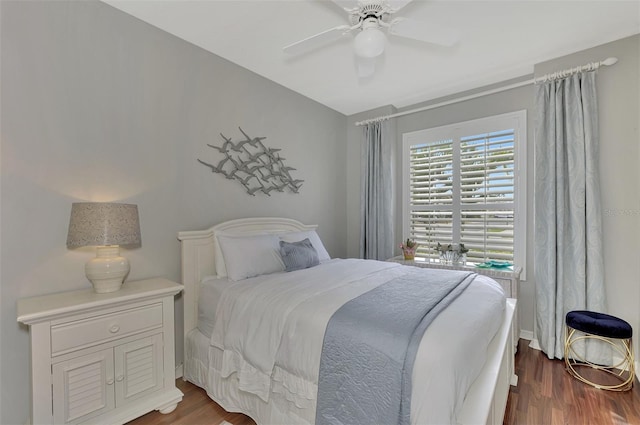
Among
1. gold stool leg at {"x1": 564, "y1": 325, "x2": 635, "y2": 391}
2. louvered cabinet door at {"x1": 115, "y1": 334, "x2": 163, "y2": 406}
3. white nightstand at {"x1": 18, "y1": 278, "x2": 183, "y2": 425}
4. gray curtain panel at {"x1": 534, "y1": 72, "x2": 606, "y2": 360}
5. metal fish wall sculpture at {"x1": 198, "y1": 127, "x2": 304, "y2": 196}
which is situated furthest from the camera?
metal fish wall sculpture at {"x1": 198, "y1": 127, "x2": 304, "y2": 196}

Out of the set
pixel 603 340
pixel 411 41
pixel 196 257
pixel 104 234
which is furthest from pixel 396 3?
pixel 603 340

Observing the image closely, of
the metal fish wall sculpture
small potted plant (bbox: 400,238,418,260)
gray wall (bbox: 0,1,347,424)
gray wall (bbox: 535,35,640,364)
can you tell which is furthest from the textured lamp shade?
gray wall (bbox: 535,35,640,364)

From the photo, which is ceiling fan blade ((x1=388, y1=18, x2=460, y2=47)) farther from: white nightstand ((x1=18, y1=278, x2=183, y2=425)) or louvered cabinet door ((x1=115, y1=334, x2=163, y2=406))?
louvered cabinet door ((x1=115, y1=334, x2=163, y2=406))

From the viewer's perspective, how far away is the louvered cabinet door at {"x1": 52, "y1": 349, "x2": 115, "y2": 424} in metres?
1.49

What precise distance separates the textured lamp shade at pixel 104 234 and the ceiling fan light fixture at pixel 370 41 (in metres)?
1.71

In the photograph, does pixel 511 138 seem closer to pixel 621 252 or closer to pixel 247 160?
pixel 621 252

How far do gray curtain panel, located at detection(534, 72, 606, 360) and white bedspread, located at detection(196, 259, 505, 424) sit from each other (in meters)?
0.94

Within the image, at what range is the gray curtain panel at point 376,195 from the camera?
12.2 feet

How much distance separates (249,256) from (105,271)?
0.94m

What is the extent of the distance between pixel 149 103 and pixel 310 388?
7.33 feet

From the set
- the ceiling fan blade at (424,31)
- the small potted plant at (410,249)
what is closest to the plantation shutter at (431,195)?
the small potted plant at (410,249)

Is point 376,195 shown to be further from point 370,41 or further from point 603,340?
point 603,340

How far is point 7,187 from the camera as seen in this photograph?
1609mm

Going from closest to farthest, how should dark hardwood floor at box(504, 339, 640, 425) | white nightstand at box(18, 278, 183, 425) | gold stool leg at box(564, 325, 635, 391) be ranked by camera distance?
white nightstand at box(18, 278, 183, 425) → dark hardwood floor at box(504, 339, 640, 425) → gold stool leg at box(564, 325, 635, 391)
